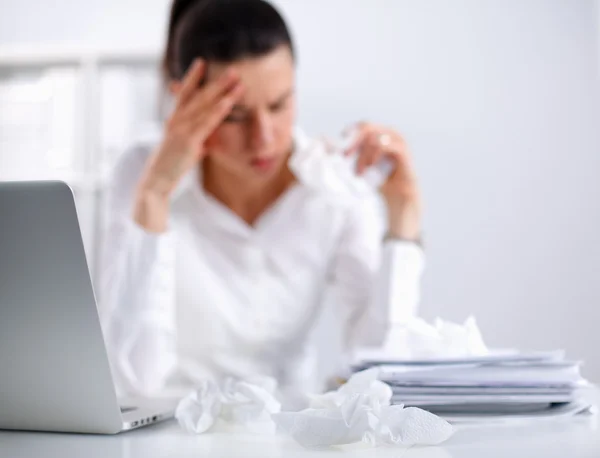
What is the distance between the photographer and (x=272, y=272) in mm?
1772

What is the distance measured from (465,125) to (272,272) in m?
1.51

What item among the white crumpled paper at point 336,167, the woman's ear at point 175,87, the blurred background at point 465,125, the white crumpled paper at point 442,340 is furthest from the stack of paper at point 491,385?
the blurred background at point 465,125

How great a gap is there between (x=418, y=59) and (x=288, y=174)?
4.68 feet

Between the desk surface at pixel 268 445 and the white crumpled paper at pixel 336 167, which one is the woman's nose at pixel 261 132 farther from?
the desk surface at pixel 268 445

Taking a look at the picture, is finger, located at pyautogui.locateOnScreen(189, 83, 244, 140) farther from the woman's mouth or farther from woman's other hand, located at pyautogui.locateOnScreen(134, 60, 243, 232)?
the woman's mouth

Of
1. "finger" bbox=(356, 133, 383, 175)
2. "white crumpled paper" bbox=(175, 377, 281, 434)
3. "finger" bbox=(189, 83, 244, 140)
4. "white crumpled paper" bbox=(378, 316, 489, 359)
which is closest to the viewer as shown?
"white crumpled paper" bbox=(175, 377, 281, 434)

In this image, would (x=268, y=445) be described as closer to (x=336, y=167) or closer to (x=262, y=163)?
(x=262, y=163)

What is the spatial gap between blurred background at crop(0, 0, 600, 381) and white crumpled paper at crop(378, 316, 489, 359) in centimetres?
203

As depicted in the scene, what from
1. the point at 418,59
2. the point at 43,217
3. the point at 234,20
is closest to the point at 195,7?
the point at 234,20

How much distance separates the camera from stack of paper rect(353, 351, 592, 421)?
77cm

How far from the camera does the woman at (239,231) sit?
1.50 meters

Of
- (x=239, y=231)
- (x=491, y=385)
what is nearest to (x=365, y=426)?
(x=491, y=385)

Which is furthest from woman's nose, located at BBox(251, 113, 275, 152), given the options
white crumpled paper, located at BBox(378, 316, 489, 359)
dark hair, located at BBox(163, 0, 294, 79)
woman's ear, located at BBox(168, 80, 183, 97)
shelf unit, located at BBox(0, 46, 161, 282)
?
shelf unit, located at BBox(0, 46, 161, 282)

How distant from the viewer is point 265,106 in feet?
4.83
